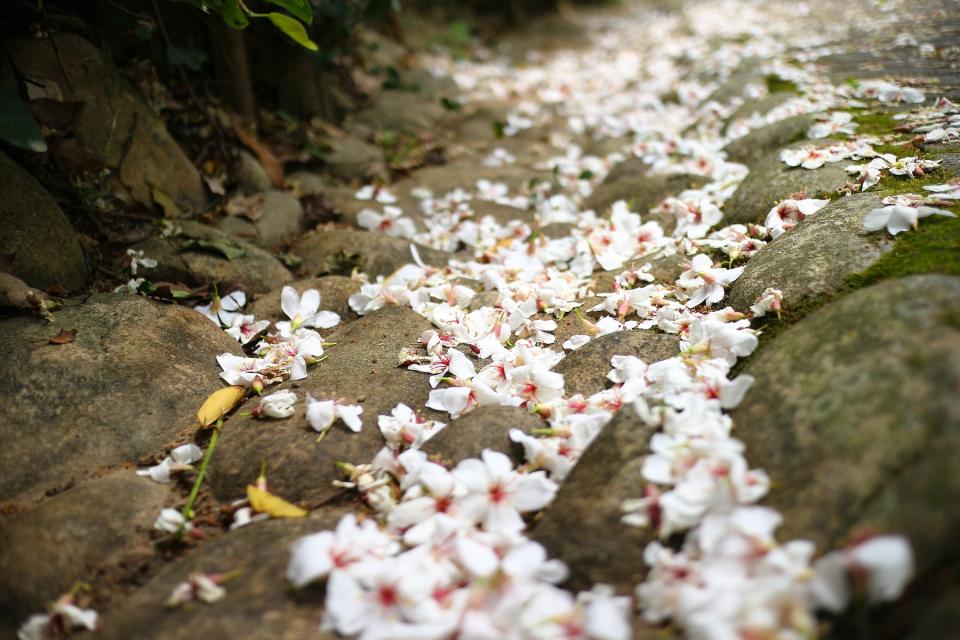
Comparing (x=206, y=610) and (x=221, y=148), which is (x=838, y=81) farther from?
(x=206, y=610)

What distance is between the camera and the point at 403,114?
15.2 feet

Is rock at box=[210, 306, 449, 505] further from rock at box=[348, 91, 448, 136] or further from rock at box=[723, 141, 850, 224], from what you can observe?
rock at box=[348, 91, 448, 136]

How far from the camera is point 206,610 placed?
1.22 meters

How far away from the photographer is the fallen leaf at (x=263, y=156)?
3.35 metres

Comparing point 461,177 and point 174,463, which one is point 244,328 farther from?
point 461,177

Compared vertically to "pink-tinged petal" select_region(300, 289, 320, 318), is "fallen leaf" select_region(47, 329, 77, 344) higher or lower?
higher

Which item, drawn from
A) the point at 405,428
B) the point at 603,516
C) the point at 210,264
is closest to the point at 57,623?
the point at 405,428

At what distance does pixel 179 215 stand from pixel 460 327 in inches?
60.1

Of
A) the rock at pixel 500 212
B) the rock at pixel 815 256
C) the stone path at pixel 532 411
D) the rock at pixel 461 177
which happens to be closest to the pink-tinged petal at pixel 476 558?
the stone path at pixel 532 411

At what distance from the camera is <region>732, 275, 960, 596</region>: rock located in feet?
3.22

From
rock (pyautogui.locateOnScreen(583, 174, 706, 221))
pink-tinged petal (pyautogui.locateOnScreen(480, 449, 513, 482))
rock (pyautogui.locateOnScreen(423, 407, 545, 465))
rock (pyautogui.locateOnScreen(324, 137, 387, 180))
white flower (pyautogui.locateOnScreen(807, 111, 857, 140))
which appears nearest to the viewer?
pink-tinged petal (pyautogui.locateOnScreen(480, 449, 513, 482))

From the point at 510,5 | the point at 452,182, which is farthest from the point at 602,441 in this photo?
the point at 510,5

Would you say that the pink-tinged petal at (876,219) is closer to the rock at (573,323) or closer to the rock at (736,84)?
the rock at (573,323)

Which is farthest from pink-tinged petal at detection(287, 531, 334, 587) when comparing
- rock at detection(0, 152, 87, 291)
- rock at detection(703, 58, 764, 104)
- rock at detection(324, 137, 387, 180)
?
rock at detection(703, 58, 764, 104)
